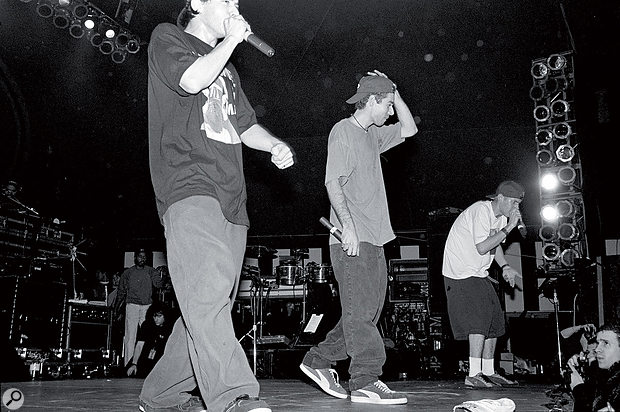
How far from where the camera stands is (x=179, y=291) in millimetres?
2066

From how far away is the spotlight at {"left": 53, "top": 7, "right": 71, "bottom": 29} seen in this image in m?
7.86

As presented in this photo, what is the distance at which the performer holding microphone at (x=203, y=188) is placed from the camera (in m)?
1.99

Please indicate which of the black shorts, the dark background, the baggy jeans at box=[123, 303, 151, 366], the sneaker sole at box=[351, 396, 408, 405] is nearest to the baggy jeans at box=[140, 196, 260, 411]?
the sneaker sole at box=[351, 396, 408, 405]

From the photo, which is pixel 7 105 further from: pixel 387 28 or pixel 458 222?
pixel 458 222

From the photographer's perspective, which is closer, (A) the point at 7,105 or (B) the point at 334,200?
(B) the point at 334,200

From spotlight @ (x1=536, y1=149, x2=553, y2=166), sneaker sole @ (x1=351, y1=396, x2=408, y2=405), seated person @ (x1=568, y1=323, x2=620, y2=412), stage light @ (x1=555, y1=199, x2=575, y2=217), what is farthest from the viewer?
spotlight @ (x1=536, y1=149, x2=553, y2=166)

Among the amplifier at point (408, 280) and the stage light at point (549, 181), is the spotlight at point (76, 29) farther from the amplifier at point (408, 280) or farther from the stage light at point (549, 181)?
the stage light at point (549, 181)

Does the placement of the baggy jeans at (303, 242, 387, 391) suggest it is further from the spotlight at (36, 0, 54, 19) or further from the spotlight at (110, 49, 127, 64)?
the spotlight at (110, 49, 127, 64)

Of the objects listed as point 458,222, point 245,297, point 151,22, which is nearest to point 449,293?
point 458,222

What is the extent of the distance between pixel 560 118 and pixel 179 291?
7.05m

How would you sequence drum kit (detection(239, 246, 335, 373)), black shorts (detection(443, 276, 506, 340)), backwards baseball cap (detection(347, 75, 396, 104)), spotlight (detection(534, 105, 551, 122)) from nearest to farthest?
1. backwards baseball cap (detection(347, 75, 396, 104))
2. black shorts (detection(443, 276, 506, 340))
3. spotlight (detection(534, 105, 551, 122))
4. drum kit (detection(239, 246, 335, 373))

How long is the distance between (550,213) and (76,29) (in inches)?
256

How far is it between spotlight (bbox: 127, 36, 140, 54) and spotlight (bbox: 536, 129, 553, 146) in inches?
213

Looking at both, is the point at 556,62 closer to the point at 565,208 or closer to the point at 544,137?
the point at 544,137
